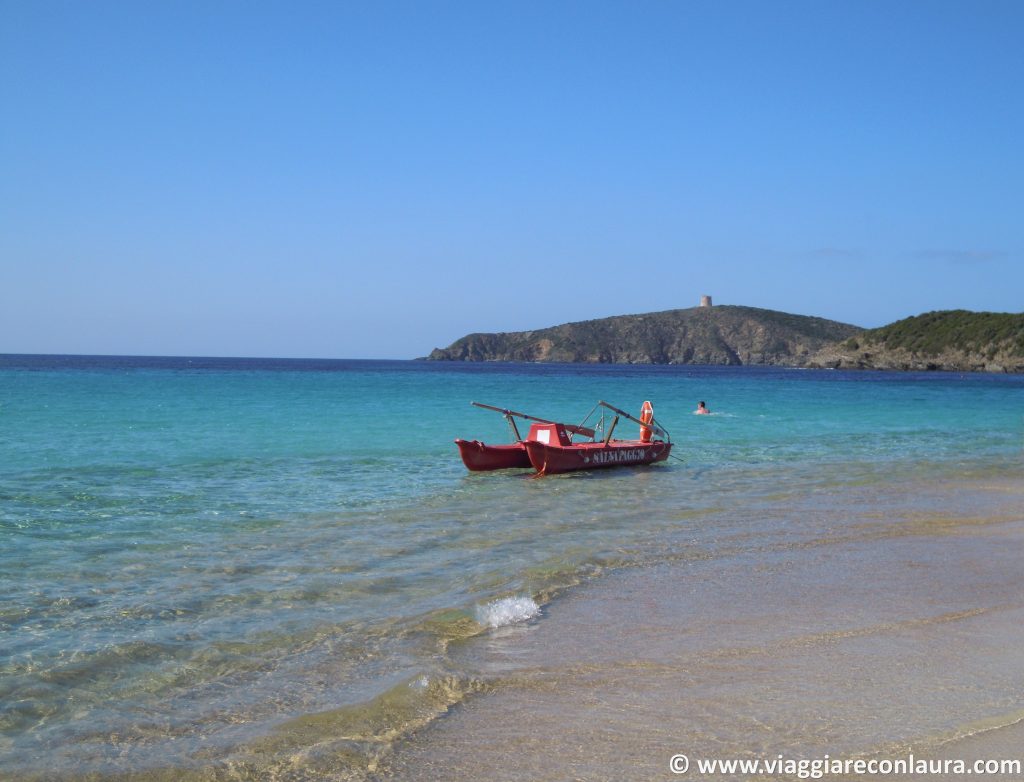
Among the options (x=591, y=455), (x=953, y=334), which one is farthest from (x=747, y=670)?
(x=953, y=334)

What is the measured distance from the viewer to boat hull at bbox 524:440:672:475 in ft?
62.0

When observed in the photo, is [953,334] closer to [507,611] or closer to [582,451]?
[582,451]

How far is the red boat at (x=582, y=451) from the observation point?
18.9m

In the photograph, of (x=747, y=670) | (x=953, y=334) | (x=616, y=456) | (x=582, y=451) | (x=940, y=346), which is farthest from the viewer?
(x=953, y=334)

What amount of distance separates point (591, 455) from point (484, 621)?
12.7 meters

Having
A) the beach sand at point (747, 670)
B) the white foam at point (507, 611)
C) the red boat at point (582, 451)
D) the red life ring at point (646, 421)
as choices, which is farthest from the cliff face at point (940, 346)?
the white foam at point (507, 611)

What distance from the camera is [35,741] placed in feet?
16.4

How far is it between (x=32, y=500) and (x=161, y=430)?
43.8ft

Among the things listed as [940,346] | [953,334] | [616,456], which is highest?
[953,334]

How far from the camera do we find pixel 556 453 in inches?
747

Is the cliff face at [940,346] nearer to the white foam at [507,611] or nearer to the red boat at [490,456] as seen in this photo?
the red boat at [490,456]

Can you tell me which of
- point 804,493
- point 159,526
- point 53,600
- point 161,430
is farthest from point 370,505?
point 161,430

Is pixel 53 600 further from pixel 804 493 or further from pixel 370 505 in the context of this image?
pixel 804 493

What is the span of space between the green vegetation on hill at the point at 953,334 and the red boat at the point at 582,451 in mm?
116351
